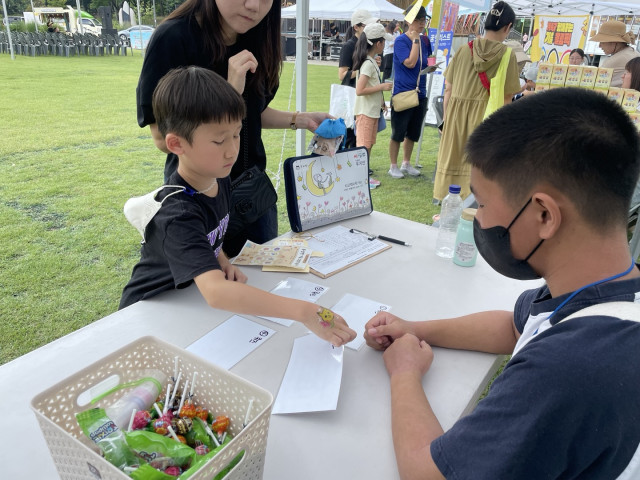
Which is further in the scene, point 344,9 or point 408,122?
point 344,9

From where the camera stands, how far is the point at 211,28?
1669mm

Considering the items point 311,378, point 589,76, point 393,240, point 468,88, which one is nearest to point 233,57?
point 393,240

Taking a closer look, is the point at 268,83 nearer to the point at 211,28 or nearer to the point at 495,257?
the point at 211,28

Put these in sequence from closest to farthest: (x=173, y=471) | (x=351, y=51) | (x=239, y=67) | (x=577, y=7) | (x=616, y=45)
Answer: (x=173, y=471)
(x=239, y=67)
(x=616, y=45)
(x=351, y=51)
(x=577, y=7)

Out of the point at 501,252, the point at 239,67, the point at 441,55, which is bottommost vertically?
the point at 501,252

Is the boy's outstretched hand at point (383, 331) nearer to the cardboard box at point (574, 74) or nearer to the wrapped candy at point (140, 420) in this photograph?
the wrapped candy at point (140, 420)

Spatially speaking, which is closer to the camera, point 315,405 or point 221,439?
point 221,439

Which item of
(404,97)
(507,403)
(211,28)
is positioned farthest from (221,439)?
(404,97)

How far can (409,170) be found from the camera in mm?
5738

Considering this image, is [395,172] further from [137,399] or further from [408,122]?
[137,399]

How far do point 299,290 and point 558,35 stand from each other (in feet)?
32.1

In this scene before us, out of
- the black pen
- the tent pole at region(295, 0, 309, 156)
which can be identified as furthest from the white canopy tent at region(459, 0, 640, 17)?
the black pen

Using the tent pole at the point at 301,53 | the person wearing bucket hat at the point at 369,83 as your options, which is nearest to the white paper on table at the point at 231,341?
the tent pole at the point at 301,53

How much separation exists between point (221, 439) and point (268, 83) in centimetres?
155
